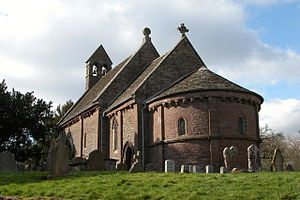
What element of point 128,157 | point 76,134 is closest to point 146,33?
point 76,134

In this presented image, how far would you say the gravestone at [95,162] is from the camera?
72.6 ft

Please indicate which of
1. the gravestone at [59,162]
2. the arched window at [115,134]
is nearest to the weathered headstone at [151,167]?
→ the arched window at [115,134]

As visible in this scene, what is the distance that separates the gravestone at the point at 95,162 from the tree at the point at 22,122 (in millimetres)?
15525

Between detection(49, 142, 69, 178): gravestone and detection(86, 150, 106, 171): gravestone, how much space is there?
328 centimetres

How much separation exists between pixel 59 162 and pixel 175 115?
937 cm

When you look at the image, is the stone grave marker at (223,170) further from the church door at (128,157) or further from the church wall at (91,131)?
the church wall at (91,131)

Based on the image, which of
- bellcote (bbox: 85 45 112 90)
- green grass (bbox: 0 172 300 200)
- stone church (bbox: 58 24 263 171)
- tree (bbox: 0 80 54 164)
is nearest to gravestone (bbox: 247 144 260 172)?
stone church (bbox: 58 24 263 171)

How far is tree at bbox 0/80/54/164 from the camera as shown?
35.1 metres

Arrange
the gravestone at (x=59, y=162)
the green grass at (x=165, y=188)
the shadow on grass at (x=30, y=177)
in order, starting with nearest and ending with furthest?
the green grass at (x=165, y=188)
the shadow on grass at (x=30, y=177)
the gravestone at (x=59, y=162)

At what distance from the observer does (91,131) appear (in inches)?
1321

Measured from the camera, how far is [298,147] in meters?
53.2

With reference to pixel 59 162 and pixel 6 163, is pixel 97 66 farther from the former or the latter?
pixel 59 162

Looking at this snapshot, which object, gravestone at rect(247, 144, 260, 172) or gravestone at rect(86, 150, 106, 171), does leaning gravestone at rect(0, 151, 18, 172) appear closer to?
gravestone at rect(86, 150, 106, 171)

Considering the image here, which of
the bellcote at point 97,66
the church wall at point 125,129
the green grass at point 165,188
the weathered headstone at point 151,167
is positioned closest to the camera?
the green grass at point 165,188
